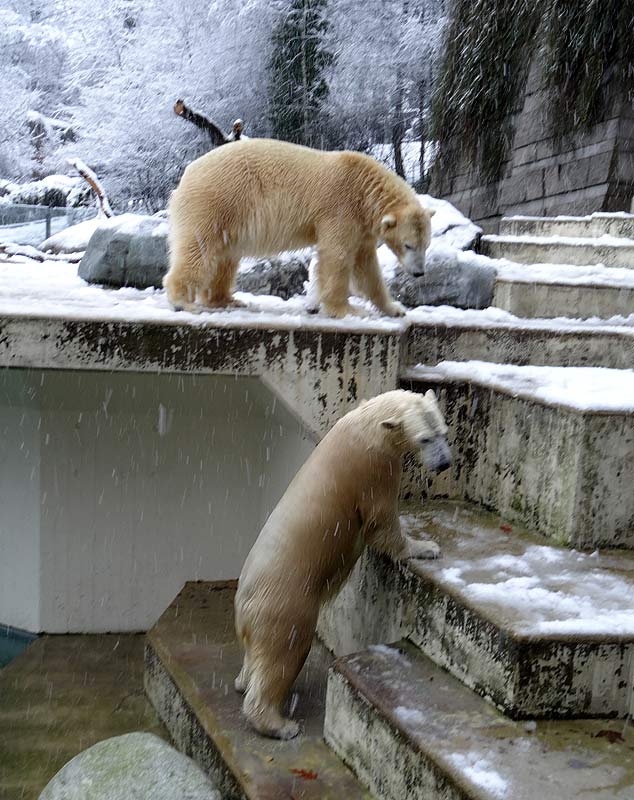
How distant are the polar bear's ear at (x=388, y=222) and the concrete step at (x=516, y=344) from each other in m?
0.48

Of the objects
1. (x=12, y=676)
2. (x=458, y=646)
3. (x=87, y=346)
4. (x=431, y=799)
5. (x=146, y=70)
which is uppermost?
(x=146, y=70)

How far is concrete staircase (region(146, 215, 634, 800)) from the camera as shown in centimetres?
233

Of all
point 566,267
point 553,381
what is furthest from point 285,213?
point 566,267

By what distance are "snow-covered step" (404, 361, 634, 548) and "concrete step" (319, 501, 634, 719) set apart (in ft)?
0.39

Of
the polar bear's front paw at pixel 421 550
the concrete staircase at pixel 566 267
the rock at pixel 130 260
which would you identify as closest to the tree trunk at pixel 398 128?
the concrete staircase at pixel 566 267

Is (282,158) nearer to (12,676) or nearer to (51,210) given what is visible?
(12,676)

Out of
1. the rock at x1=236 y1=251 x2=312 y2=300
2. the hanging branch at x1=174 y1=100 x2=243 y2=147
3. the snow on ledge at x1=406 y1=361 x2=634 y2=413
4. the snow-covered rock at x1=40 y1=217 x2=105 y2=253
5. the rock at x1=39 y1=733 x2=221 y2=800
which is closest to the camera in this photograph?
the rock at x1=39 y1=733 x2=221 y2=800

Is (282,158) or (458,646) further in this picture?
(282,158)

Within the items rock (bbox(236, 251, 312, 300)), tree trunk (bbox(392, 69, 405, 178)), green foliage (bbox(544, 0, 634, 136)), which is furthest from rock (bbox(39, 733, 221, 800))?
tree trunk (bbox(392, 69, 405, 178))

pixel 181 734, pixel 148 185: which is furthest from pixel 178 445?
pixel 148 185

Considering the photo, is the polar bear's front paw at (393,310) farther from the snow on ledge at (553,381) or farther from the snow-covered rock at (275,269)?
the snow-covered rock at (275,269)

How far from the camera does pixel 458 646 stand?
2.64m

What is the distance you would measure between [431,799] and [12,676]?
2827 millimetres

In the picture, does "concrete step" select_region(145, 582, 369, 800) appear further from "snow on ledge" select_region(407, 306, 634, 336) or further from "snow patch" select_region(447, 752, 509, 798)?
"snow on ledge" select_region(407, 306, 634, 336)
